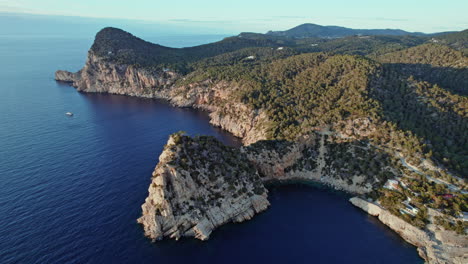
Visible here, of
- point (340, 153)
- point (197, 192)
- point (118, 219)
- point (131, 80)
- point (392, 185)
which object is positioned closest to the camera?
point (118, 219)

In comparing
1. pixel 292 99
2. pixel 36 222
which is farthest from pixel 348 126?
pixel 36 222

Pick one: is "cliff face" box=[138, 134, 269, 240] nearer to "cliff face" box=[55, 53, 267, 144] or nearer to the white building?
"cliff face" box=[55, 53, 267, 144]

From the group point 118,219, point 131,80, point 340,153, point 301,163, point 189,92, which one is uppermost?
point 131,80

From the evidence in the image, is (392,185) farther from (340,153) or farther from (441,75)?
(441,75)

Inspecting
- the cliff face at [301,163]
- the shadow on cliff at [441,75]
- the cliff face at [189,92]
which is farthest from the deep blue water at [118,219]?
the shadow on cliff at [441,75]

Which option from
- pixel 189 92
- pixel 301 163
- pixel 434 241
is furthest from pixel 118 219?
pixel 189 92

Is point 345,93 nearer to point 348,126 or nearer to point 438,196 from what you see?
point 348,126
